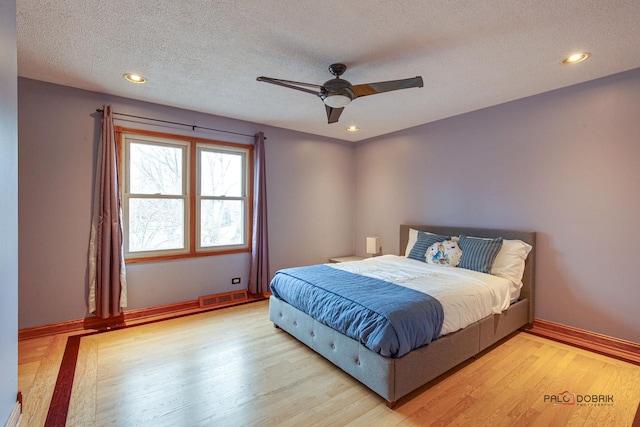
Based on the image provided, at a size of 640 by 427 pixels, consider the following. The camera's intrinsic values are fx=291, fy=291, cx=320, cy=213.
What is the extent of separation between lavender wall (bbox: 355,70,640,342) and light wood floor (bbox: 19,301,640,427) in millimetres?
591

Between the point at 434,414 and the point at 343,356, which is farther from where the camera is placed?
the point at 343,356

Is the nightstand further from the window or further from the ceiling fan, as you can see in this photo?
the ceiling fan

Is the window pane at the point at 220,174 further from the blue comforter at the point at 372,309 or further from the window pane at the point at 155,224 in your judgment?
the blue comforter at the point at 372,309

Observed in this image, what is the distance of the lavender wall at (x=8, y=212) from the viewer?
1569 mm

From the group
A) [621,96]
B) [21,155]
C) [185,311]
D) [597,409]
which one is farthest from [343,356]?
[21,155]

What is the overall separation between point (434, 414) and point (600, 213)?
2528mm

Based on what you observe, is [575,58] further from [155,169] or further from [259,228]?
[155,169]

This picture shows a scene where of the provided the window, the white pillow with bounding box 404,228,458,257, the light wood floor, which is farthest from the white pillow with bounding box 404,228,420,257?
the window

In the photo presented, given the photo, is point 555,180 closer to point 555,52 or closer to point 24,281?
point 555,52

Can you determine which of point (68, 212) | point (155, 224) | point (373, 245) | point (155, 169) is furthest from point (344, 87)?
point (68, 212)

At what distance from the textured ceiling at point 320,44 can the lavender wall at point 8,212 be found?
433 millimetres

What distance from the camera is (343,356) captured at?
7.68 ft

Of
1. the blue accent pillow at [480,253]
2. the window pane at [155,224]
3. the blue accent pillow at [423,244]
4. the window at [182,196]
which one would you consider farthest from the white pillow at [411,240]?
the window pane at [155,224]

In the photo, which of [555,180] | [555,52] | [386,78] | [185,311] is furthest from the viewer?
[185,311]
